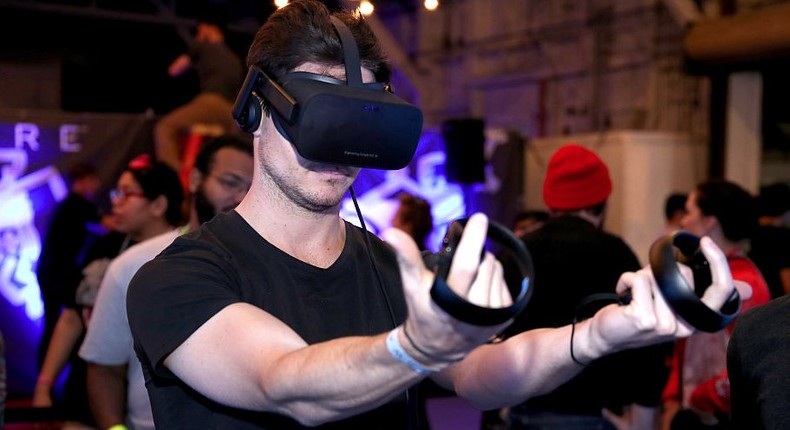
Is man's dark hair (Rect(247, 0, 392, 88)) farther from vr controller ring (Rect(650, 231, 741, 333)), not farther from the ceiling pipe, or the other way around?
the ceiling pipe

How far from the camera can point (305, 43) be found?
156 cm

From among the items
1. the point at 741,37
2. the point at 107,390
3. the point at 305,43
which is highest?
the point at 741,37

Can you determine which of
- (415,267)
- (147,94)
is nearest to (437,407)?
(415,267)

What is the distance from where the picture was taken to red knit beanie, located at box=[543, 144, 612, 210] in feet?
11.5

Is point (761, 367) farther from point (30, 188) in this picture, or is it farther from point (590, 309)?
point (30, 188)

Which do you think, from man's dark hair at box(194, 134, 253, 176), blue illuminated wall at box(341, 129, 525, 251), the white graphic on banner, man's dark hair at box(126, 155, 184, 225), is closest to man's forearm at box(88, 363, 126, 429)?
man's dark hair at box(194, 134, 253, 176)

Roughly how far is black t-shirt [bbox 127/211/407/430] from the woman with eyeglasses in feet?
6.40

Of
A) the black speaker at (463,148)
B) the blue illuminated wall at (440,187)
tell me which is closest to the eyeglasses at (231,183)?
the blue illuminated wall at (440,187)

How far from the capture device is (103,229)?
18.4ft

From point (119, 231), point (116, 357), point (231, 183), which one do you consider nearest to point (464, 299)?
point (116, 357)

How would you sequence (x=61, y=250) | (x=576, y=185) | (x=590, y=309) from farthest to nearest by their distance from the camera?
(x=61, y=250)
(x=576, y=185)
(x=590, y=309)

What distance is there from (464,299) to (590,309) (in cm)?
228

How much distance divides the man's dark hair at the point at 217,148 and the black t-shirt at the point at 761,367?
1.83 metres

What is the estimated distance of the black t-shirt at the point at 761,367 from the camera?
66.3 inches
